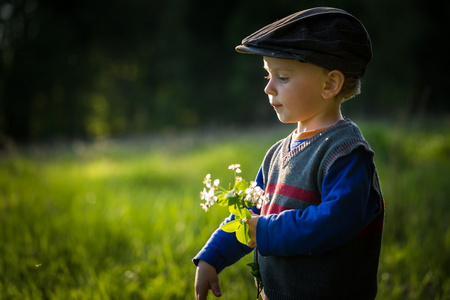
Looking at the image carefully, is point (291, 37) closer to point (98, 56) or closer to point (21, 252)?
point (21, 252)

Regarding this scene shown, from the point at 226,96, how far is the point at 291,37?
15525 millimetres

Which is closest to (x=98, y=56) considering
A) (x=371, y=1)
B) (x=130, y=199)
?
(x=371, y=1)

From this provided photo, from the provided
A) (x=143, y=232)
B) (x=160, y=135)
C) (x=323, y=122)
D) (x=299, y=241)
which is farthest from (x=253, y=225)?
(x=160, y=135)

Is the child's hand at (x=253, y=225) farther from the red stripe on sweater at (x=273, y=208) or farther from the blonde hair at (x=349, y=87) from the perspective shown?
the blonde hair at (x=349, y=87)

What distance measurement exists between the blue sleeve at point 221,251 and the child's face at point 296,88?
18.5 inches

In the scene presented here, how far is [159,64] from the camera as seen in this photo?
55.1 feet

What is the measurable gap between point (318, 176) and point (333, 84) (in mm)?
315

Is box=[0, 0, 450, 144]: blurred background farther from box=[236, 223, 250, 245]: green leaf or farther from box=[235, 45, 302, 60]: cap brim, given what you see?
box=[236, 223, 250, 245]: green leaf

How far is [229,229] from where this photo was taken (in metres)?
1.35

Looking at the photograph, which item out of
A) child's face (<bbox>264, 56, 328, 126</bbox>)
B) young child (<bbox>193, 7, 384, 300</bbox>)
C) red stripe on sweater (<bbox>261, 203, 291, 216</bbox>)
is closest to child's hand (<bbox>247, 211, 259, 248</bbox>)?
young child (<bbox>193, 7, 384, 300</bbox>)

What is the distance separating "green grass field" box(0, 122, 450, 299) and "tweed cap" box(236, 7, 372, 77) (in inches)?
71.6

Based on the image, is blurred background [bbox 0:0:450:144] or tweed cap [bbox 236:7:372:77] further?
blurred background [bbox 0:0:450:144]

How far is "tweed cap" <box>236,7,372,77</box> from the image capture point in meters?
1.27

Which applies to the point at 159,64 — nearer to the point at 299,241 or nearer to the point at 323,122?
the point at 323,122
